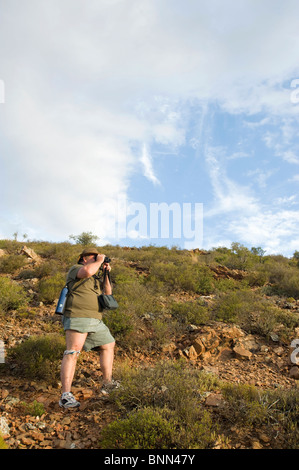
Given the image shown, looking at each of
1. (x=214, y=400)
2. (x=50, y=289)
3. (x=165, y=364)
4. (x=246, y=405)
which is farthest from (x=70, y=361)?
(x=50, y=289)

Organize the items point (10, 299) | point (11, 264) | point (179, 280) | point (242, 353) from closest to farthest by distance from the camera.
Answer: point (242, 353) → point (10, 299) → point (179, 280) → point (11, 264)

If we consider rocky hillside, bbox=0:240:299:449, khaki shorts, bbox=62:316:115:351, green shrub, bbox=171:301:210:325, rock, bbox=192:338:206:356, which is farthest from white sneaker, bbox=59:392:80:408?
green shrub, bbox=171:301:210:325

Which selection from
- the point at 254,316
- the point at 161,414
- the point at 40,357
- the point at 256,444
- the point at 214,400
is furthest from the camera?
the point at 254,316

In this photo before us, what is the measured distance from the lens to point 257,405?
10.8 feet

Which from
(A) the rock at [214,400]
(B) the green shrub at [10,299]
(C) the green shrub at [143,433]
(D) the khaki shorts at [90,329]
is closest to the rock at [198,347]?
(A) the rock at [214,400]

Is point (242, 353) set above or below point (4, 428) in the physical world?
above

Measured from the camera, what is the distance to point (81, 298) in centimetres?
388

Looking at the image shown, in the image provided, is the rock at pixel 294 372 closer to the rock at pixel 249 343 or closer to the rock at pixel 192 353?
the rock at pixel 249 343

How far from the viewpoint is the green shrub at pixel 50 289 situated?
748 cm

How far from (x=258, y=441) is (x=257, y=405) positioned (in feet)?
1.17

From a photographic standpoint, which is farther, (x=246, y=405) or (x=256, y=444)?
(x=246, y=405)

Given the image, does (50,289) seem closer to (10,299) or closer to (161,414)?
(10,299)

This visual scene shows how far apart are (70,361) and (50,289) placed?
4278 mm
